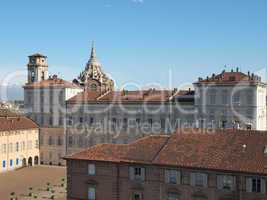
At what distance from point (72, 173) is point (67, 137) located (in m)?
25.1

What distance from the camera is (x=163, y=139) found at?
36.2 m

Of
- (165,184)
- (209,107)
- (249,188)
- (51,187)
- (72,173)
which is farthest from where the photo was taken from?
(209,107)

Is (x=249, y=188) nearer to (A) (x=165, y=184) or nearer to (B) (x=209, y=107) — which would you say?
(A) (x=165, y=184)

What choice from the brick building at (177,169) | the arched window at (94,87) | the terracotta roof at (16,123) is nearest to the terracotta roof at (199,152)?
the brick building at (177,169)

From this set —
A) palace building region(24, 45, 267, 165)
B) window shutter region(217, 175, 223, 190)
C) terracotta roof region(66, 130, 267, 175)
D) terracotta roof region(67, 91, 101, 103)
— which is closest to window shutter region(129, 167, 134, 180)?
terracotta roof region(66, 130, 267, 175)

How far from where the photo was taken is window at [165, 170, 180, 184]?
31.5 metres

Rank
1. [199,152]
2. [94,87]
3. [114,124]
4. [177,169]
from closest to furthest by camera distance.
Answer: [177,169] → [199,152] → [114,124] → [94,87]

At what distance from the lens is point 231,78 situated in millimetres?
49594

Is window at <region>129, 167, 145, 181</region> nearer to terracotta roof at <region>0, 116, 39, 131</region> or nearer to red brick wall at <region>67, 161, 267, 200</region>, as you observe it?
red brick wall at <region>67, 161, 267, 200</region>

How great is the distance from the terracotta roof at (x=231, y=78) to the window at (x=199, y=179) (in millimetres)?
20537

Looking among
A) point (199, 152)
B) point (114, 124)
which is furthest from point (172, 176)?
point (114, 124)

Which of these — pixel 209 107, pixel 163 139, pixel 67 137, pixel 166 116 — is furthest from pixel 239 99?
pixel 67 137

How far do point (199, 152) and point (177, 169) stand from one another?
2.24 m

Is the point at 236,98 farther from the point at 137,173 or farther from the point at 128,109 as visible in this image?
the point at 137,173
